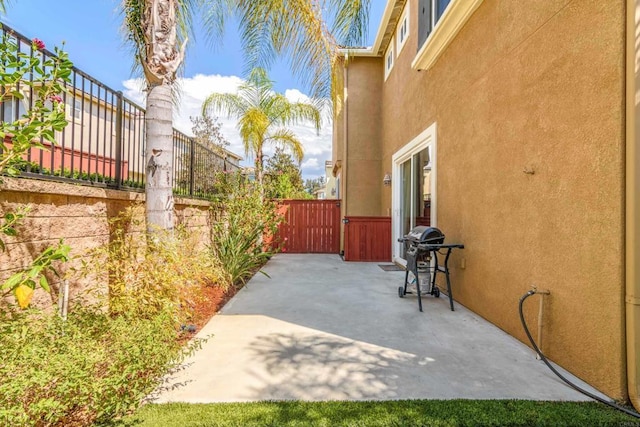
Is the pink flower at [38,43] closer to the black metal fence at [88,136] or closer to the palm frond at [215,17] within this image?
the black metal fence at [88,136]

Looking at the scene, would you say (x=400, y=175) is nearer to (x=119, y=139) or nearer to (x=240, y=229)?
(x=240, y=229)

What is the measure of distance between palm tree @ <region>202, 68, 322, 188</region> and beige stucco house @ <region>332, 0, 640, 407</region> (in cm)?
579

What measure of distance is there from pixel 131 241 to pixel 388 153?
7736 millimetres

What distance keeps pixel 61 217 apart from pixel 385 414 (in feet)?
10.6

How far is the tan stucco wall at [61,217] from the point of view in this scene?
8.47 ft

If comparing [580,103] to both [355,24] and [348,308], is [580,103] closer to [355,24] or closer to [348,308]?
[355,24]

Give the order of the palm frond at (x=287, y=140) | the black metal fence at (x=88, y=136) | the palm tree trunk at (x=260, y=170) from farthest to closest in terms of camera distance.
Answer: the palm frond at (x=287, y=140), the palm tree trunk at (x=260, y=170), the black metal fence at (x=88, y=136)

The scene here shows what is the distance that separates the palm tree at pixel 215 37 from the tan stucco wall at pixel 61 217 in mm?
412

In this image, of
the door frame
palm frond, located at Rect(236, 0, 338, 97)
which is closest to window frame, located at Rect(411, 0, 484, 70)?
the door frame

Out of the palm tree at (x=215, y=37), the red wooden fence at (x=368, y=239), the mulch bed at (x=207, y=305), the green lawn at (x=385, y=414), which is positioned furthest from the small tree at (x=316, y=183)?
the green lawn at (x=385, y=414)

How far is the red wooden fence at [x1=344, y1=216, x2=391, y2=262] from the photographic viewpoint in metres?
9.44

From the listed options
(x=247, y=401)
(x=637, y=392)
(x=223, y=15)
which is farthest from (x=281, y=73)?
(x=637, y=392)

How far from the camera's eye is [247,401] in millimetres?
2453

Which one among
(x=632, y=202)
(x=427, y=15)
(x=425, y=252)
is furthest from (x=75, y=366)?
(x=427, y=15)
